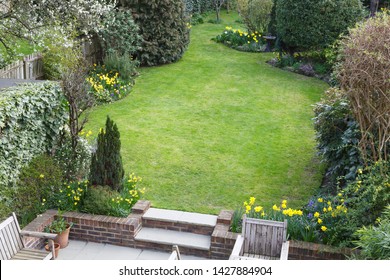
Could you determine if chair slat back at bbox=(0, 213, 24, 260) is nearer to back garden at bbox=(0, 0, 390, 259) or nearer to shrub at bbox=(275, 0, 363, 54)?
back garden at bbox=(0, 0, 390, 259)

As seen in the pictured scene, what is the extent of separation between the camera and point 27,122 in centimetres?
855

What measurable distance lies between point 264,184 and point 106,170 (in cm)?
318

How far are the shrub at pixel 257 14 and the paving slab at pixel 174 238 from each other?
47.9 ft

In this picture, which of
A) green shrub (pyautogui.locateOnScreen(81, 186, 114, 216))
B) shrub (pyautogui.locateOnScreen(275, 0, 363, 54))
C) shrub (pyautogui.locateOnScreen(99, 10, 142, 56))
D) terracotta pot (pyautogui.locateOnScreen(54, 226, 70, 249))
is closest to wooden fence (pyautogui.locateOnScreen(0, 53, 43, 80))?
shrub (pyautogui.locateOnScreen(99, 10, 142, 56))

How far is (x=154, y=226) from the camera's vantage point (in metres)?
8.64

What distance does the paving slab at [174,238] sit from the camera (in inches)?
322

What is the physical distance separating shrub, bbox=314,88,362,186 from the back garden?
3cm

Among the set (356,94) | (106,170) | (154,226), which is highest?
(356,94)

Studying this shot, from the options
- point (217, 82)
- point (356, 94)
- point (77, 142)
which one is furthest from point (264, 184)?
point (217, 82)

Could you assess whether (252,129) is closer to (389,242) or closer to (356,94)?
(356,94)

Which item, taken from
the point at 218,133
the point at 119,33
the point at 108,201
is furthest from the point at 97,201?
the point at 119,33

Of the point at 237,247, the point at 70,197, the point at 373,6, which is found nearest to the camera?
the point at 237,247

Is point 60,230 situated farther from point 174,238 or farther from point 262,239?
point 262,239

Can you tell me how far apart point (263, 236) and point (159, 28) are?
11752 mm
